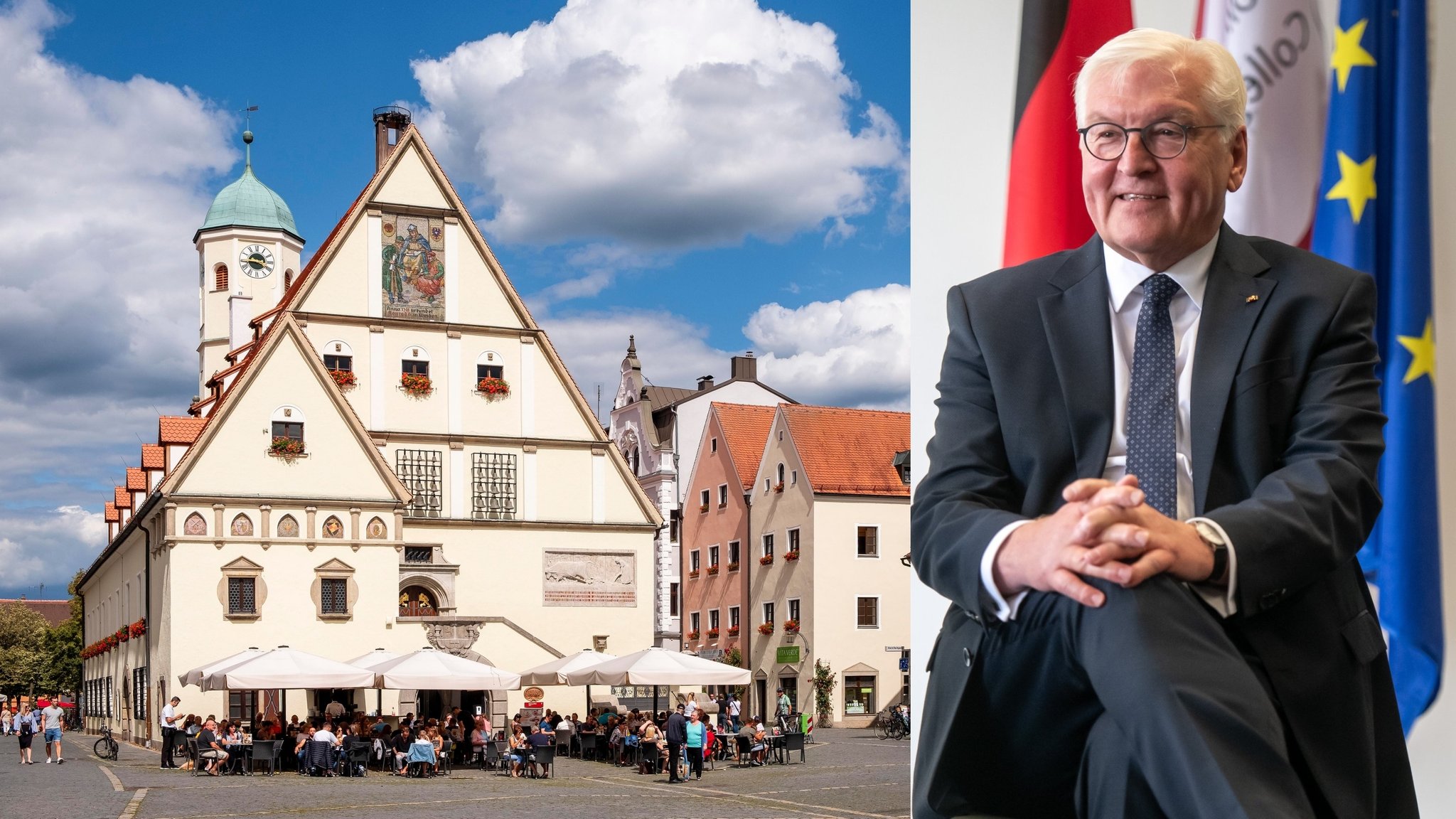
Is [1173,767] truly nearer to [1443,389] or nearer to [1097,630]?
[1097,630]

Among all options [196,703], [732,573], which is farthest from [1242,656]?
[732,573]

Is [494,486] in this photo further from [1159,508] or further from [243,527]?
[1159,508]

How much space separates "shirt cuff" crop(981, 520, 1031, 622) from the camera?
160 cm

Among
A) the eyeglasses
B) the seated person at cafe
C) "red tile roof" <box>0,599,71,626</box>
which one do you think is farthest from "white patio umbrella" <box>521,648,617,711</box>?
"red tile roof" <box>0,599,71,626</box>

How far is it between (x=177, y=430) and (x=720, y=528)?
14.4 meters

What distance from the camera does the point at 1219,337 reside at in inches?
67.0

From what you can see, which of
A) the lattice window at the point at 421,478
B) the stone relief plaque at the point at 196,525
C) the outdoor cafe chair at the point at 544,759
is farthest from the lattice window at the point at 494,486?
the outdoor cafe chair at the point at 544,759

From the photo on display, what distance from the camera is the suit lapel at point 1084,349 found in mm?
1714

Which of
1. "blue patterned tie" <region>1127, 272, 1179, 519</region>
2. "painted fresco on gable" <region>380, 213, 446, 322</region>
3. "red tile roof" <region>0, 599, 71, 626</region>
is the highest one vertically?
"painted fresco on gable" <region>380, 213, 446, 322</region>

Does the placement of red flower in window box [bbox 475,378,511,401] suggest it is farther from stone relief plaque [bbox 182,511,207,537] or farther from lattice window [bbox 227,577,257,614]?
stone relief plaque [bbox 182,511,207,537]

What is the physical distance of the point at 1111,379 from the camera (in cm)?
173

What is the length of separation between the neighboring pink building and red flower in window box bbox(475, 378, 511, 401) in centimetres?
1047

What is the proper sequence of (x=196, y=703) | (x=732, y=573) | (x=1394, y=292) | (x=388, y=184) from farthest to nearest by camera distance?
(x=732, y=573), (x=388, y=184), (x=196, y=703), (x=1394, y=292)

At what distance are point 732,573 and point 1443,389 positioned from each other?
37.7 metres
